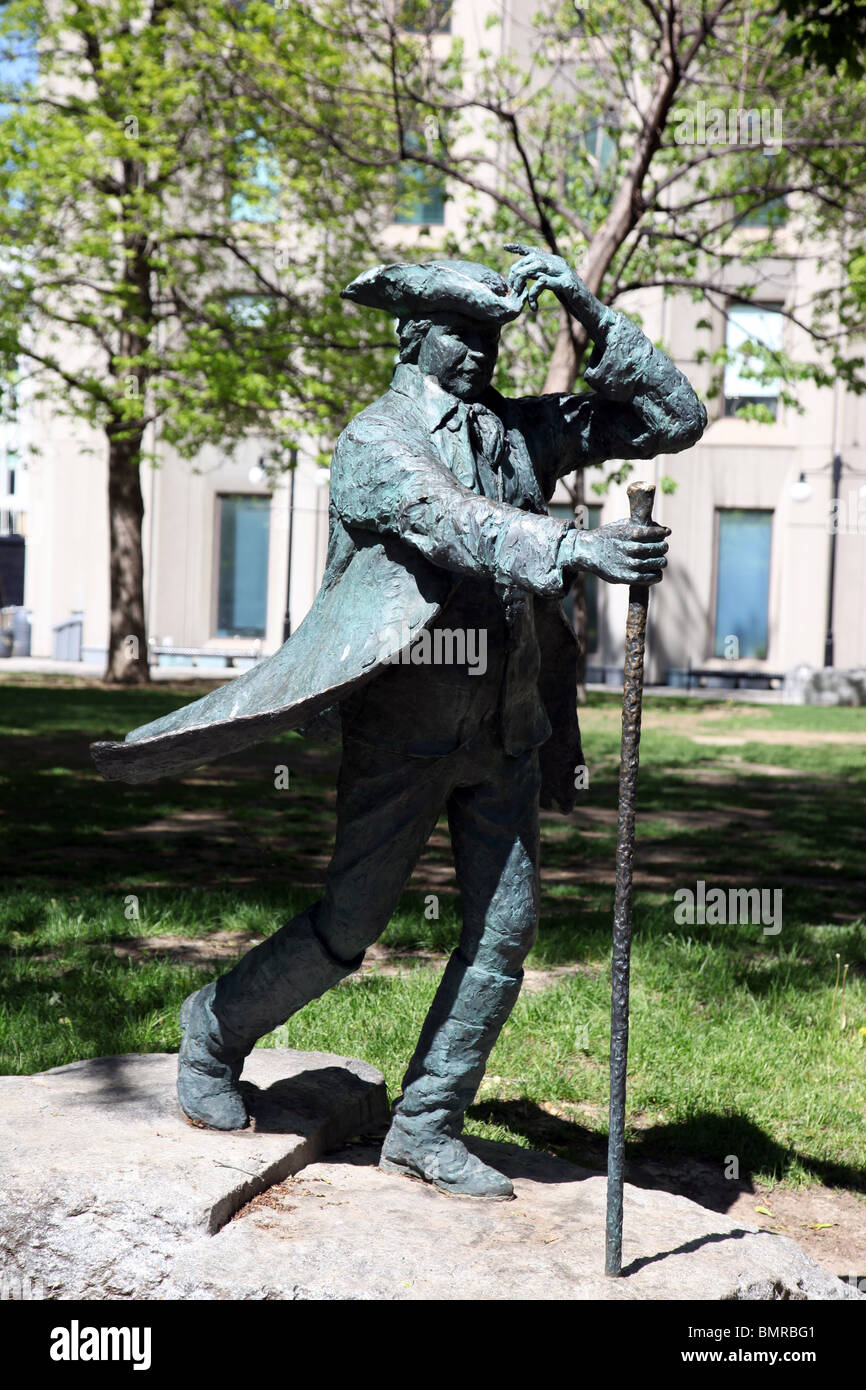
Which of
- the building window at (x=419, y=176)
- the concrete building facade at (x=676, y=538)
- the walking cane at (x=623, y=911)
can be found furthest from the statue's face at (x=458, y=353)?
the concrete building facade at (x=676, y=538)

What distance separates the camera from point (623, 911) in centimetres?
305

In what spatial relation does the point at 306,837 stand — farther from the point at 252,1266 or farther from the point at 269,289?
the point at 269,289

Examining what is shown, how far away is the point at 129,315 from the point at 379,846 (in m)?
16.0

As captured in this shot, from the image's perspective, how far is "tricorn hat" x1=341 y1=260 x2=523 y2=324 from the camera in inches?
128

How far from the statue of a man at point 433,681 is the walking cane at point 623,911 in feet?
0.43

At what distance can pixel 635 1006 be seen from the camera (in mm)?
5672

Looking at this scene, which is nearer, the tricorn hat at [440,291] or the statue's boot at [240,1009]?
the tricorn hat at [440,291]

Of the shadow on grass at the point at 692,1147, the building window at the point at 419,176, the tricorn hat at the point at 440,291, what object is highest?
the building window at the point at 419,176

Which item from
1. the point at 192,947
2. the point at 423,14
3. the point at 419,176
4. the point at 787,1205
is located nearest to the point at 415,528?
the point at 787,1205

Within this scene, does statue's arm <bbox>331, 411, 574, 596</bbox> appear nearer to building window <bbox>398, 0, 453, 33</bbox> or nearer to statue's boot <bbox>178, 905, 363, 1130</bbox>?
statue's boot <bbox>178, 905, 363, 1130</bbox>

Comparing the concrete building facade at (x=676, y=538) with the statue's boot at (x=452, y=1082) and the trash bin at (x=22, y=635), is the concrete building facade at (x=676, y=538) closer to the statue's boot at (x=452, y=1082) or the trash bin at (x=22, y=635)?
the trash bin at (x=22, y=635)

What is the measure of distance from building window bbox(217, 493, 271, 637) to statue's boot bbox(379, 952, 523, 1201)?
2426 centimetres

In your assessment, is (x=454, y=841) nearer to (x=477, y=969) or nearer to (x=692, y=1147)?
(x=477, y=969)

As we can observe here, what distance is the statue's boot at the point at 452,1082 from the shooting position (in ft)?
11.5
